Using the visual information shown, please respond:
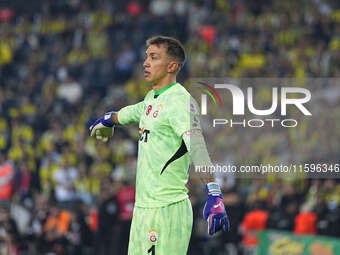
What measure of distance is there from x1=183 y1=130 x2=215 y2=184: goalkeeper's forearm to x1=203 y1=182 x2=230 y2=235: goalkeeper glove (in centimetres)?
7

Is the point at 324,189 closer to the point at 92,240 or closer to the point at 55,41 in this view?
the point at 92,240

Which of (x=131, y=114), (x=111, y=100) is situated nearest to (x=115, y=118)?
(x=131, y=114)

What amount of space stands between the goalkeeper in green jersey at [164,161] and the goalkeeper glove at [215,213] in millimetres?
432

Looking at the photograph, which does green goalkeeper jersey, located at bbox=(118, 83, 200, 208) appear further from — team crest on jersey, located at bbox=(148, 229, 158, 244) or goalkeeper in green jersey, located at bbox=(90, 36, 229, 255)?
team crest on jersey, located at bbox=(148, 229, 158, 244)

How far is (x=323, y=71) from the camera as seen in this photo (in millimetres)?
17016

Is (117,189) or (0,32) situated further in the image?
(0,32)

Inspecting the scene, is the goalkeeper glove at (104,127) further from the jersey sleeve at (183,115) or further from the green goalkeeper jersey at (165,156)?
the jersey sleeve at (183,115)

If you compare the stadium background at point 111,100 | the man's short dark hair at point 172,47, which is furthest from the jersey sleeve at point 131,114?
the stadium background at point 111,100

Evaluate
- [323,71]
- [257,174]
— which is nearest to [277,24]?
[323,71]

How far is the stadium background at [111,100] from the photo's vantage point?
12.8m

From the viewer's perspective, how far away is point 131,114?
632 cm

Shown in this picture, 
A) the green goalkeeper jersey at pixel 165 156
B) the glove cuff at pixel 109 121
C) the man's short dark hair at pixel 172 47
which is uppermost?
the man's short dark hair at pixel 172 47

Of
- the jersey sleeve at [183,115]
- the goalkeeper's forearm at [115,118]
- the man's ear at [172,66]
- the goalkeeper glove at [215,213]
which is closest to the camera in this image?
the goalkeeper glove at [215,213]

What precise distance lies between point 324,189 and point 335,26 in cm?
712
